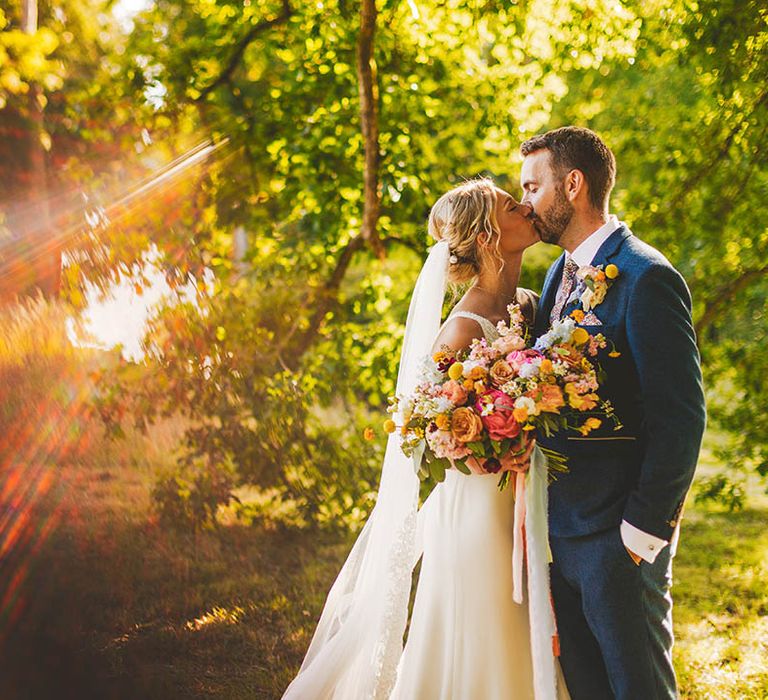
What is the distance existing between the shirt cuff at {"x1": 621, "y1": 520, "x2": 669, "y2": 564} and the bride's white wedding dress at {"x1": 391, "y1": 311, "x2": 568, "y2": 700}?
52 centimetres

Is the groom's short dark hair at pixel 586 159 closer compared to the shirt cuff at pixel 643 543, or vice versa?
the shirt cuff at pixel 643 543

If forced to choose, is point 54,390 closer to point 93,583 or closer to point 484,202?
point 93,583

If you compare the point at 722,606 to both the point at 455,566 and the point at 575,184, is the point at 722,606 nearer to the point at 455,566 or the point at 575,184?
the point at 455,566

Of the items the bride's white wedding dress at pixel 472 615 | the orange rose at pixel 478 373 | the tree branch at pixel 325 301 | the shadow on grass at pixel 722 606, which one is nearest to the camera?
the orange rose at pixel 478 373

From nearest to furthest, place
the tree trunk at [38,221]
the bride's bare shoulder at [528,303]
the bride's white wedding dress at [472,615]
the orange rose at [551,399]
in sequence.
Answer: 1. the orange rose at [551,399]
2. the bride's white wedding dress at [472,615]
3. the bride's bare shoulder at [528,303]
4. the tree trunk at [38,221]

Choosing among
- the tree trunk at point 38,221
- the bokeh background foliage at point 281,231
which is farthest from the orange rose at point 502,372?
the tree trunk at point 38,221

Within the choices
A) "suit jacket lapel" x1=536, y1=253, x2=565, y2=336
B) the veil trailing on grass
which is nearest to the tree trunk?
the veil trailing on grass

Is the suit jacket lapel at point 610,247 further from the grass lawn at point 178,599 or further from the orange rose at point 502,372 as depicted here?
the grass lawn at point 178,599

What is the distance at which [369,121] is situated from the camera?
14.5 feet

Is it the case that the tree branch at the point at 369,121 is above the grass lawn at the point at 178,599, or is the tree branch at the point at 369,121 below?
above

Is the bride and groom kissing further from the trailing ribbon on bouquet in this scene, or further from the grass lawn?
the grass lawn

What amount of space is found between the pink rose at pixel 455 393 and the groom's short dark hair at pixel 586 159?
858 millimetres

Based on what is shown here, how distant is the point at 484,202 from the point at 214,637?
10.3 ft

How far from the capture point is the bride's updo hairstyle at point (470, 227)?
2.79 meters
